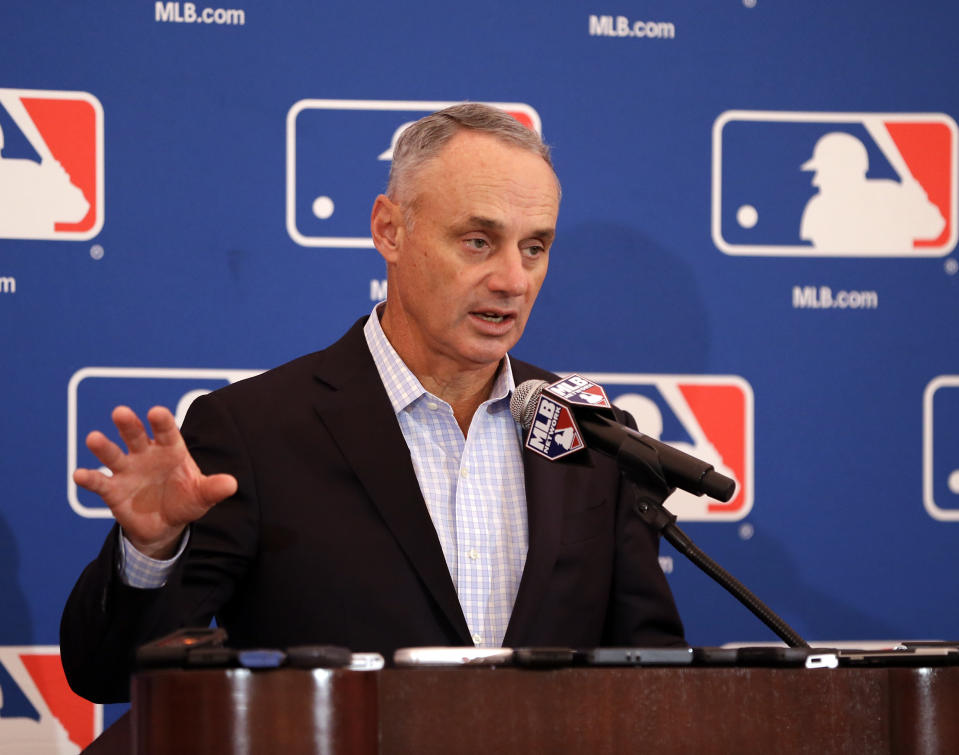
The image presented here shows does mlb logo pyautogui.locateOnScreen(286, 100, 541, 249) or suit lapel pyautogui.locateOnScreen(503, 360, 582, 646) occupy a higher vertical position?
mlb logo pyautogui.locateOnScreen(286, 100, 541, 249)

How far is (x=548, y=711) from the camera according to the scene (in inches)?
38.5

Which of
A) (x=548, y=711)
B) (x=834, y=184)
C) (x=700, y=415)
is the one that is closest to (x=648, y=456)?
(x=548, y=711)

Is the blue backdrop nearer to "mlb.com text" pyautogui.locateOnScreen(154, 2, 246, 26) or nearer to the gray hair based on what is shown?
"mlb.com text" pyautogui.locateOnScreen(154, 2, 246, 26)

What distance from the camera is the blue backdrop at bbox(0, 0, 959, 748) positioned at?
7.62 feet

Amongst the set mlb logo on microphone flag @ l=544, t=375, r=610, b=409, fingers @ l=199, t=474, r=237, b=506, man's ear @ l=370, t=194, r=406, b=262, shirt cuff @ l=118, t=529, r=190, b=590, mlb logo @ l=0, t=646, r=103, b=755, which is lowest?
mlb logo @ l=0, t=646, r=103, b=755

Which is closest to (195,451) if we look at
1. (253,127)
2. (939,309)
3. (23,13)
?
(253,127)

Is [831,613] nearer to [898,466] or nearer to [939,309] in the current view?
[898,466]

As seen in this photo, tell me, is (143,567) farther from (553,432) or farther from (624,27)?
(624,27)

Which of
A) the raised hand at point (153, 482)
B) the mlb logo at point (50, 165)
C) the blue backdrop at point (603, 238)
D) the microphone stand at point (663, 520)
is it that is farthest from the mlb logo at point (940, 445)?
the mlb logo at point (50, 165)

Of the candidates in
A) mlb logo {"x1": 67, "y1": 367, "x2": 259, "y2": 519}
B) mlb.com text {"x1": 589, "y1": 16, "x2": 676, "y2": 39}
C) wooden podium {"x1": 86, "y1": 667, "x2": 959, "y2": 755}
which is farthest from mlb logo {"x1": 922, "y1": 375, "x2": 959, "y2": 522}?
mlb logo {"x1": 67, "y1": 367, "x2": 259, "y2": 519}

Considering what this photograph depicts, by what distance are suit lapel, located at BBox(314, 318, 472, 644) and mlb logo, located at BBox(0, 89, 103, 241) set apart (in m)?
0.79

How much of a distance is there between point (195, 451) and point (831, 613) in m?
1.56

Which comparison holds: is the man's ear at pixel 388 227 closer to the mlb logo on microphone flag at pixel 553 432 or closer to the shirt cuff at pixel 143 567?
the mlb logo on microphone flag at pixel 553 432

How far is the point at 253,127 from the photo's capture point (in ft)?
7.75
